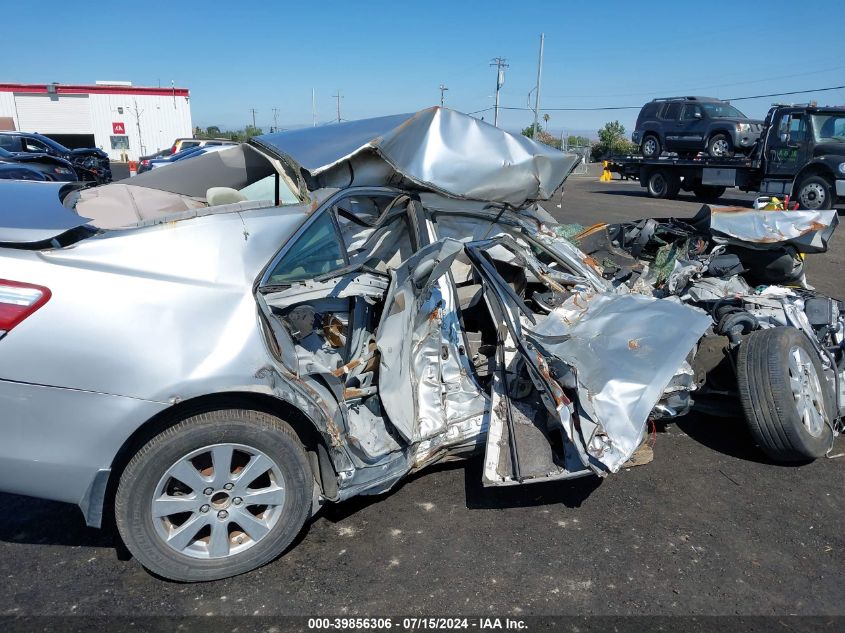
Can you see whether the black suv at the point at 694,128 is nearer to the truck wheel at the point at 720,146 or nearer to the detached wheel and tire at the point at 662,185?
the truck wheel at the point at 720,146

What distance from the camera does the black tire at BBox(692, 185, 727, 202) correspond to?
19.8m

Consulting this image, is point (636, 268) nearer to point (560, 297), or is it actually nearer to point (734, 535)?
point (560, 297)

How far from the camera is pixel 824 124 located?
15625 mm

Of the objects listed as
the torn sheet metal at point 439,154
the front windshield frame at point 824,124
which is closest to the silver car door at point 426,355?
the torn sheet metal at point 439,154

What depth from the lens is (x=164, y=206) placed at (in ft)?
12.3

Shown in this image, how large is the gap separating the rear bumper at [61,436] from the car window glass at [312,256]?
80 cm

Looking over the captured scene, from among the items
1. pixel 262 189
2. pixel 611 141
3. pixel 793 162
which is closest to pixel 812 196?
pixel 793 162

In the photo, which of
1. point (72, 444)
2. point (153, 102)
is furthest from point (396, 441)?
point (153, 102)

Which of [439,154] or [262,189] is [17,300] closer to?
[439,154]

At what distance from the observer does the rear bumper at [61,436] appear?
→ 2314mm

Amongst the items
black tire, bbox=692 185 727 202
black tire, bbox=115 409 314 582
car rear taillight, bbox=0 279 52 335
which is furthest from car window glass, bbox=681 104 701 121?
car rear taillight, bbox=0 279 52 335

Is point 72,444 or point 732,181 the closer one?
point 72,444

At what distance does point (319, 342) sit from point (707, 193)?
20044mm

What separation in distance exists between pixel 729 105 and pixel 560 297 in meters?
18.6
